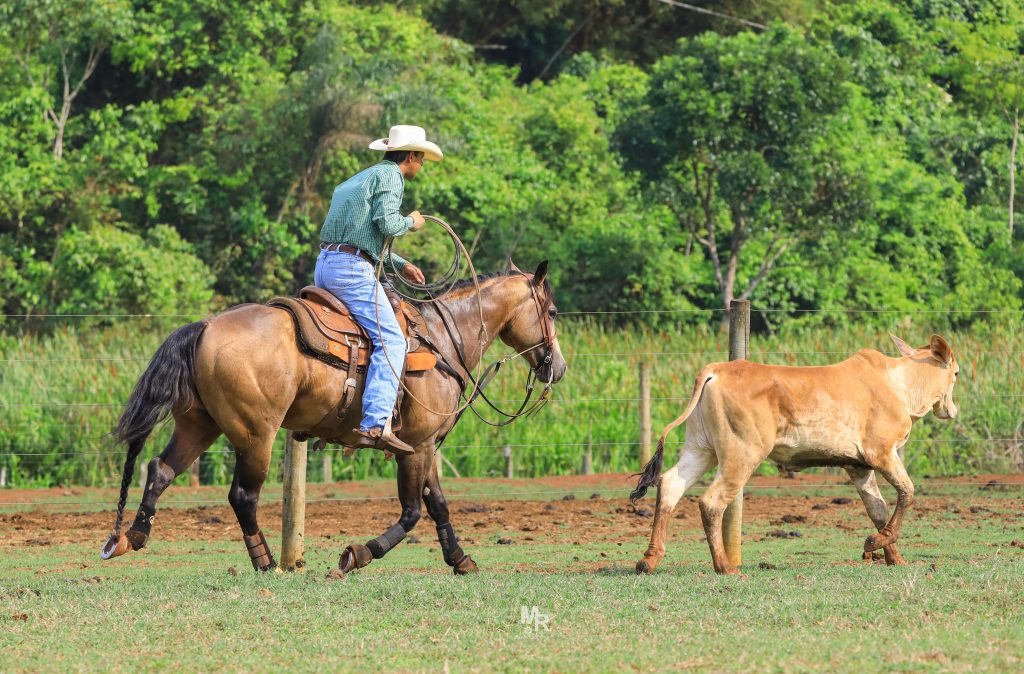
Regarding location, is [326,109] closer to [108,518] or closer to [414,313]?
[108,518]

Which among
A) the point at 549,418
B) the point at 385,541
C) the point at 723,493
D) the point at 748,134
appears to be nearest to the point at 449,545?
the point at 385,541

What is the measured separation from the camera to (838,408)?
938 centimetres

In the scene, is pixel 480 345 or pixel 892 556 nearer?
pixel 892 556

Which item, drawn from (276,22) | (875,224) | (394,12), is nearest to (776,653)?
(875,224)

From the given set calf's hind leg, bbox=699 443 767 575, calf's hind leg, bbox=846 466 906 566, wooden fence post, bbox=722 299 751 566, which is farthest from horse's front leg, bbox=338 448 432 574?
calf's hind leg, bbox=846 466 906 566

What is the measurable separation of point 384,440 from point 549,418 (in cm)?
903

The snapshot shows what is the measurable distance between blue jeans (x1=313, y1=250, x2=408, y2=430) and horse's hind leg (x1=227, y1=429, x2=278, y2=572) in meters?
0.65

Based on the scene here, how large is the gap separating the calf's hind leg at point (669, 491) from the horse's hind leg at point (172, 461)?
2.81m

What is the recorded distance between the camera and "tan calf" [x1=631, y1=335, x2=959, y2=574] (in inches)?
359

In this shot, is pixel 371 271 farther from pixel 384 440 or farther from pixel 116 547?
pixel 116 547

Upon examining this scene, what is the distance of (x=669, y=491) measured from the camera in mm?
9188

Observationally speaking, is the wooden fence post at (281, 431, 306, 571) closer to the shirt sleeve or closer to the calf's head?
the shirt sleeve

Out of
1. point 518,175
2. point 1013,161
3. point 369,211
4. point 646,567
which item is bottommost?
point 646,567

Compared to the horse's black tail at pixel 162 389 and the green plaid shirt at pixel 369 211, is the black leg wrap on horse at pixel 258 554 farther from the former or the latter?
the green plaid shirt at pixel 369 211
